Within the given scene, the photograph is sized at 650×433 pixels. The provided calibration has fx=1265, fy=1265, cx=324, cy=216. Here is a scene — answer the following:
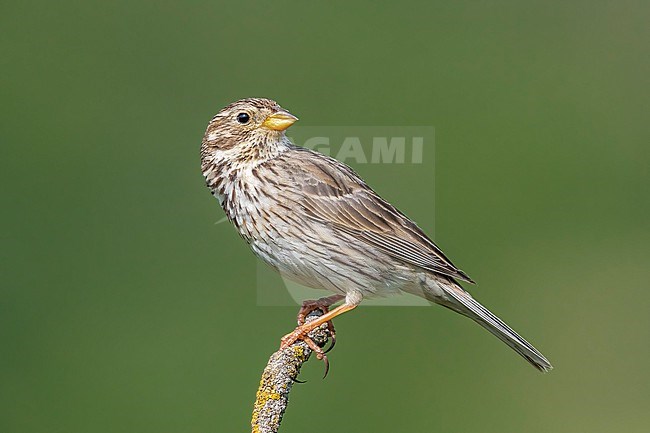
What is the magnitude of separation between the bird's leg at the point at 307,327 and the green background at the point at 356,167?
2713 mm

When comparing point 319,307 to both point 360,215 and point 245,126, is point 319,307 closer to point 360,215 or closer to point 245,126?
point 360,215

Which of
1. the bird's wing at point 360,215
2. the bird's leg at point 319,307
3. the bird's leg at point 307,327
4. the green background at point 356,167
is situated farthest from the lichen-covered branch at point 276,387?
the green background at point 356,167

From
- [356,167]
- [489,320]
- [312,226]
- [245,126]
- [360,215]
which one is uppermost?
[356,167]

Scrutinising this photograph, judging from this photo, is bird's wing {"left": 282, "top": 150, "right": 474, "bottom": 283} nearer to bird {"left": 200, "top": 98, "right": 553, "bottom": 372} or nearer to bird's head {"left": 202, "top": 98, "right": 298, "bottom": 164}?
bird {"left": 200, "top": 98, "right": 553, "bottom": 372}

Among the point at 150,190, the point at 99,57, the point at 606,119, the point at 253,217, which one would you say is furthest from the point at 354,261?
the point at 606,119

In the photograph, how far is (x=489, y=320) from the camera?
251 inches

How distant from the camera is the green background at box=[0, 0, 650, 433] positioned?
32.4ft

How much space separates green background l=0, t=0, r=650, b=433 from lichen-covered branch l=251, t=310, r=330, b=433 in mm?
3560

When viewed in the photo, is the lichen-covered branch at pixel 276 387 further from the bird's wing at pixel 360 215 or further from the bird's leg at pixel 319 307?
the bird's wing at pixel 360 215

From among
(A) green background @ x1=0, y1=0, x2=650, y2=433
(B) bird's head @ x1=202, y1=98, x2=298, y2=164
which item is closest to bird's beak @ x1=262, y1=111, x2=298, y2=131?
(B) bird's head @ x1=202, y1=98, x2=298, y2=164

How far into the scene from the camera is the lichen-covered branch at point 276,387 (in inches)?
185

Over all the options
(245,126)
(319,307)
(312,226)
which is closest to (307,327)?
(319,307)

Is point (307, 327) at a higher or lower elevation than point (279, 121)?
lower

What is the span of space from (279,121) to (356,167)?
137 inches
